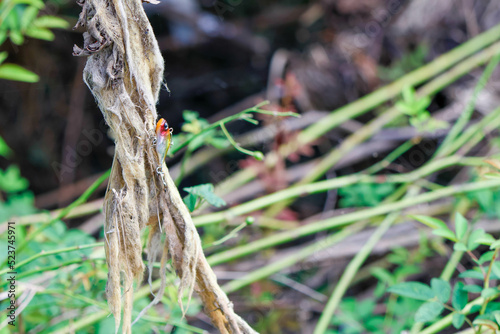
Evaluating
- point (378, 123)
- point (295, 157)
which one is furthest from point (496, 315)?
point (378, 123)

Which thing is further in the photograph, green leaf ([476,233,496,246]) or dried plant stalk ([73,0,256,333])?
green leaf ([476,233,496,246])

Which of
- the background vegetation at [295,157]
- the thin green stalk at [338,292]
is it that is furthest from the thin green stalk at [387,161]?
the thin green stalk at [338,292]

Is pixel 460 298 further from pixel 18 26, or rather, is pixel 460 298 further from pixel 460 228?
pixel 18 26

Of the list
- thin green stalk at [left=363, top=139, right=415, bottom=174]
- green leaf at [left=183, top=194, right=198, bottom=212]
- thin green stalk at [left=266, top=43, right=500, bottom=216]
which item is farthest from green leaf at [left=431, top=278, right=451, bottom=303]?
thin green stalk at [left=266, top=43, right=500, bottom=216]

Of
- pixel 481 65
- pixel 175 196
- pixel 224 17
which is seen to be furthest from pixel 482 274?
pixel 224 17

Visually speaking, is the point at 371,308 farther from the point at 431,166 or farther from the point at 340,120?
the point at 340,120

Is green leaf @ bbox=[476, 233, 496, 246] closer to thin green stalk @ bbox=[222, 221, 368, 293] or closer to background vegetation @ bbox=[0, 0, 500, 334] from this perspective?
background vegetation @ bbox=[0, 0, 500, 334]

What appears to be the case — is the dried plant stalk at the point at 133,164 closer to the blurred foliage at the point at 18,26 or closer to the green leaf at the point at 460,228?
the green leaf at the point at 460,228
